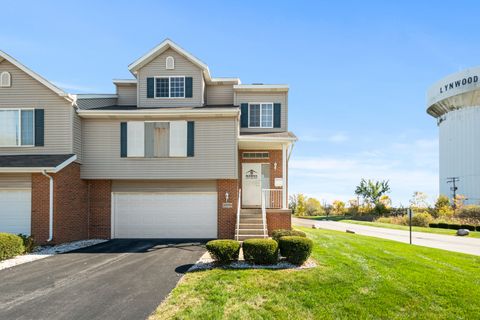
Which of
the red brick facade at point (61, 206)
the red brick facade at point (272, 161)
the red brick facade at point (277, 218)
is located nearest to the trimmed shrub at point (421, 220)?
the red brick facade at point (272, 161)

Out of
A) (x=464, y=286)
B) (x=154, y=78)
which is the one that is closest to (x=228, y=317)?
(x=464, y=286)

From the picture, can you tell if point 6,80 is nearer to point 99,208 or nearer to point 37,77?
point 37,77

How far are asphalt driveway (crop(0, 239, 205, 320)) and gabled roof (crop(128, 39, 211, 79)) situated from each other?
9228 mm

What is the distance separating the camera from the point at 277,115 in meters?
19.0

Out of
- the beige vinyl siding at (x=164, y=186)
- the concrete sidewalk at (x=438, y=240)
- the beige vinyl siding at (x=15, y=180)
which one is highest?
the beige vinyl siding at (x=15, y=180)

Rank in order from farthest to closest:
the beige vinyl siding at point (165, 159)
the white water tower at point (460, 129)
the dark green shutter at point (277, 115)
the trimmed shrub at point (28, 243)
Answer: the white water tower at point (460, 129) → the dark green shutter at point (277, 115) → the beige vinyl siding at point (165, 159) → the trimmed shrub at point (28, 243)

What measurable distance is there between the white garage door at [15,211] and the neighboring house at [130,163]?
0.04m

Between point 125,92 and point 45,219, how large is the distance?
8.20 metres

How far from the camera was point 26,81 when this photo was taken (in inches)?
615

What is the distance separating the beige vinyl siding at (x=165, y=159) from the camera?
626 inches

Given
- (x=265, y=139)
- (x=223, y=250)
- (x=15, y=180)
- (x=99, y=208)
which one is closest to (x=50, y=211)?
(x=15, y=180)

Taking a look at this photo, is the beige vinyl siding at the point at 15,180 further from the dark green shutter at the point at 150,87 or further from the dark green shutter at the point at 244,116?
the dark green shutter at the point at 244,116

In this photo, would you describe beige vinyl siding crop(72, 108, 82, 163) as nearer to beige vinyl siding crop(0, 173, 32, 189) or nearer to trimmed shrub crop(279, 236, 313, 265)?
beige vinyl siding crop(0, 173, 32, 189)

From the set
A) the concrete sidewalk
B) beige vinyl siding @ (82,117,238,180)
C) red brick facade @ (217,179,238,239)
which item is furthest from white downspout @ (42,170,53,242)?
the concrete sidewalk
